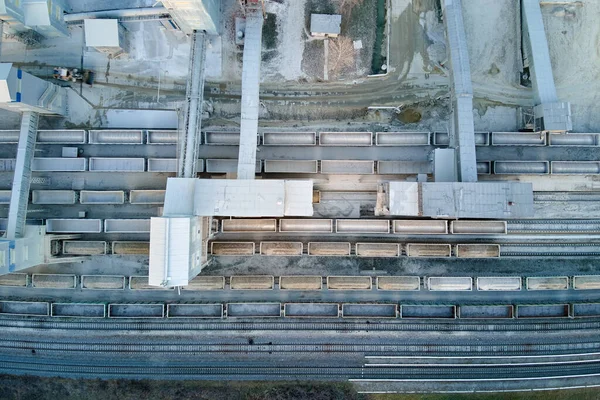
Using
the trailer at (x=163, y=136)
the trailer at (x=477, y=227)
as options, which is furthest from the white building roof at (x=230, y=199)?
the trailer at (x=477, y=227)

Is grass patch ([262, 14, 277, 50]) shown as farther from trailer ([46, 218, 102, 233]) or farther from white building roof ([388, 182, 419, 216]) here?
trailer ([46, 218, 102, 233])

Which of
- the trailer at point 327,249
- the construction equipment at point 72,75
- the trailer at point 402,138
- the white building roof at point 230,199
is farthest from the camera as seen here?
the construction equipment at point 72,75

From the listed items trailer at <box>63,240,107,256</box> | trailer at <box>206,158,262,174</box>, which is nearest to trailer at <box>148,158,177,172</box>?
trailer at <box>206,158,262,174</box>

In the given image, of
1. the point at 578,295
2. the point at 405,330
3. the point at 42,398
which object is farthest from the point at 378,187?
the point at 42,398

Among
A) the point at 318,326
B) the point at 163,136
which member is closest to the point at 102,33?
the point at 163,136

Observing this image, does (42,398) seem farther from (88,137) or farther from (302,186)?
(302,186)

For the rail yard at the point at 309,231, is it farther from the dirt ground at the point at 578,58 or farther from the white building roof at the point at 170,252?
the white building roof at the point at 170,252

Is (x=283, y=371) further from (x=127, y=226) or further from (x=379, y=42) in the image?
(x=379, y=42)
